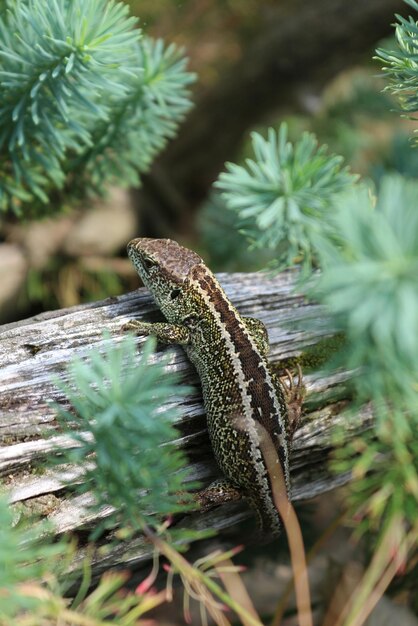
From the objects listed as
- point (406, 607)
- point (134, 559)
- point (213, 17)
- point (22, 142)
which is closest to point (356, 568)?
point (406, 607)

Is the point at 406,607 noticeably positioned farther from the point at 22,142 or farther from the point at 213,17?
the point at 213,17

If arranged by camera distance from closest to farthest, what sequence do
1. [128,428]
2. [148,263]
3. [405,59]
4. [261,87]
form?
[128,428] < [405,59] < [148,263] < [261,87]

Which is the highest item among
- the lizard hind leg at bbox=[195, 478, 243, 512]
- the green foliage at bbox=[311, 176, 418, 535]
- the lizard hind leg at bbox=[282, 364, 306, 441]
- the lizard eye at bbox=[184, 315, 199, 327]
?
the green foliage at bbox=[311, 176, 418, 535]

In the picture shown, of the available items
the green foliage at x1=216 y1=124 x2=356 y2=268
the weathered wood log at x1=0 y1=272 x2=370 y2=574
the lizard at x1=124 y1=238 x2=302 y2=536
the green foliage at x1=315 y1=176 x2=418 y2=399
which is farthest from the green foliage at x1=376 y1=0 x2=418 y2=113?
the lizard at x1=124 y1=238 x2=302 y2=536

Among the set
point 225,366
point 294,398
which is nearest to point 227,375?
point 225,366

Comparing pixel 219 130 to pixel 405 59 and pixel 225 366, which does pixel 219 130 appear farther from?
pixel 405 59

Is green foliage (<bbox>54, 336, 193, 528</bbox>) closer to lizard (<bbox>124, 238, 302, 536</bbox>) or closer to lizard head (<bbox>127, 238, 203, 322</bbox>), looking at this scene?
lizard (<bbox>124, 238, 302, 536</bbox>)
